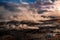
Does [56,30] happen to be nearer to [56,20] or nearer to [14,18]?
[56,20]

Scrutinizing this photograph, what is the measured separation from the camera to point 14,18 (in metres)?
2.36

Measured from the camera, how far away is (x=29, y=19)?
238 cm

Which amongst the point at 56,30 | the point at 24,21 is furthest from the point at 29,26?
the point at 56,30

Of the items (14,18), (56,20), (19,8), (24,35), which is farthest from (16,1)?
(56,20)

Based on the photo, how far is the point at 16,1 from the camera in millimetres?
2383

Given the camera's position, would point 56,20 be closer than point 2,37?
No

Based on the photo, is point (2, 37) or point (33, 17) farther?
point (33, 17)

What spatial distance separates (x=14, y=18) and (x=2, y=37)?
0.36m

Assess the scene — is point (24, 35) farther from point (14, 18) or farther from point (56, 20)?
→ point (56, 20)

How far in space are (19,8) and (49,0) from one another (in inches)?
20.8

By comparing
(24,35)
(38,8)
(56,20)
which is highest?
(38,8)

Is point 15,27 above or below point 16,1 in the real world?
below

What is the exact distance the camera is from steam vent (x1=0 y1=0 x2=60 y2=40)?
231cm

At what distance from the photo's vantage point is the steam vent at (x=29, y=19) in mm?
2311
